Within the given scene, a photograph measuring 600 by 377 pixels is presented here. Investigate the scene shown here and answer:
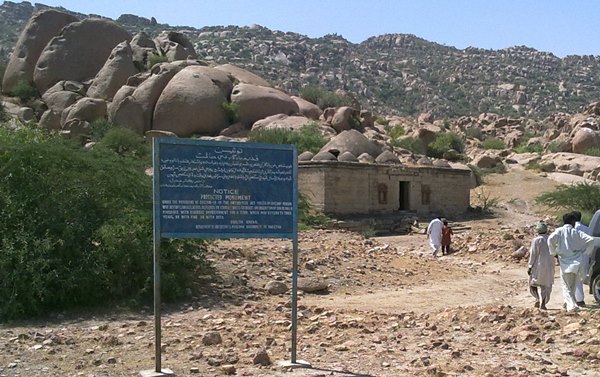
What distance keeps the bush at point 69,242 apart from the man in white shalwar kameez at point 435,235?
8091 millimetres

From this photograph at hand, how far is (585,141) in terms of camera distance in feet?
128

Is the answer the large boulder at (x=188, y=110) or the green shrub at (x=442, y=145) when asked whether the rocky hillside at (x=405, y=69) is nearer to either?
the green shrub at (x=442, y=145)

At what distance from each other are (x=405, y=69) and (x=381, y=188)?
68.5 m

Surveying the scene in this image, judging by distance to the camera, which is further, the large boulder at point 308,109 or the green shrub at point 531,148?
the green shrub at point 531,148

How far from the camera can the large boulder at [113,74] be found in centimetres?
3538

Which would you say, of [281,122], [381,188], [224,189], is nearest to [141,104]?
[281,122]

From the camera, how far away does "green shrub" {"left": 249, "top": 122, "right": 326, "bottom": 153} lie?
27562mm

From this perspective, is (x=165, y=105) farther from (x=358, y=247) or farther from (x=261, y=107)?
(x=358, y=247)

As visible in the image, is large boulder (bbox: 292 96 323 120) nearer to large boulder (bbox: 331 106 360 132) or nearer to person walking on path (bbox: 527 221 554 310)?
large boulder (bbox: 331 106 360 132)

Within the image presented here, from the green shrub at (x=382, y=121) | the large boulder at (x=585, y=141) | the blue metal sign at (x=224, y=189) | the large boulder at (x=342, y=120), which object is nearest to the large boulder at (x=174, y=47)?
the large boulder at (x=342, y=120)

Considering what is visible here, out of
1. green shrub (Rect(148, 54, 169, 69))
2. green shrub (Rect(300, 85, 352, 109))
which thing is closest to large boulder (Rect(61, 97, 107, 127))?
green shrub (Rect(148, 54, 169, 69))

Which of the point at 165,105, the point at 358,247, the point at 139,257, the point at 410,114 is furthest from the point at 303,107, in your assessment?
the point at 410,114

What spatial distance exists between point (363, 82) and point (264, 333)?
74.6 meters

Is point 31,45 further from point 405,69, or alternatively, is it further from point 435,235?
point 405,69
